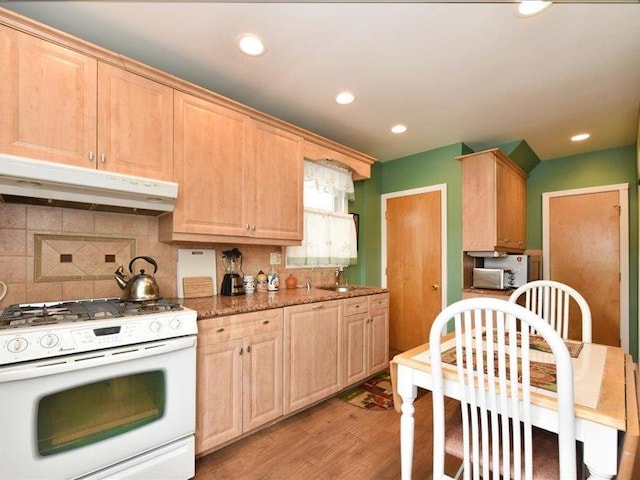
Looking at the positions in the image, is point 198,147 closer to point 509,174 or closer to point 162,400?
point 162,400

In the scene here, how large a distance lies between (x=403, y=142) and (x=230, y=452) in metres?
3.22

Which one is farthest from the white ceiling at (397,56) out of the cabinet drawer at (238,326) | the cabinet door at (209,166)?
the cabinet drawer at (238,326)

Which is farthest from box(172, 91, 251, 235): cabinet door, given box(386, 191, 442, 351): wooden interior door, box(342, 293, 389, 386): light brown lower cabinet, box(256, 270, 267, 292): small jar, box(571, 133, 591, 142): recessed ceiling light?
box(571, 133, 591, 142): recessed ceiling light

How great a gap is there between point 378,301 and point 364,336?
36 cm

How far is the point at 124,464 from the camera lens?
57.1 inches

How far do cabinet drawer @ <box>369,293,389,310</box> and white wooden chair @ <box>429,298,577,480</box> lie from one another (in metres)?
1.60

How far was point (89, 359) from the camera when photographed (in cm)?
134

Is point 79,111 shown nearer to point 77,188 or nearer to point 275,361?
point 77,188

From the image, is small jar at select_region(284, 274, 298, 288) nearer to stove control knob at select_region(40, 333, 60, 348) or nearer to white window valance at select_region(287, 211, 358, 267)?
white window valance at select_region(287, 211, 358, 267)

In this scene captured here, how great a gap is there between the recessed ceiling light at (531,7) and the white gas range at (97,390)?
90.1 inches

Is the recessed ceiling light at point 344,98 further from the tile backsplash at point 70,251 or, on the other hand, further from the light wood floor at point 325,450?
Result: the light wood floor at point 325,450

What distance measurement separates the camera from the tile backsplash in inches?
66.4

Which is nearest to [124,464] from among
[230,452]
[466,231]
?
[230,452]

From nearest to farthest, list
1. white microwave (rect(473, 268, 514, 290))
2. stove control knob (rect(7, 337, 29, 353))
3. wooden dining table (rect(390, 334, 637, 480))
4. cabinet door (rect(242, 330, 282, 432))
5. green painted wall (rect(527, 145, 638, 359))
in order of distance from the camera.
→ wooden dining table (rect(390, 334, 637, 480)) < stove control knob (rect(7, 337, 29, 353)) < cabinet door (rect(242, 330, 282, 432)) < white microwave (rect(473, 268, 514, 290)) < green painted wall (rect(527, 145, 638, 359))
